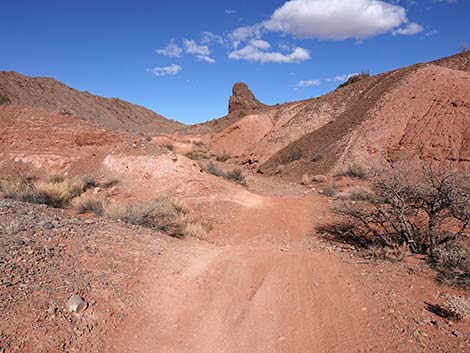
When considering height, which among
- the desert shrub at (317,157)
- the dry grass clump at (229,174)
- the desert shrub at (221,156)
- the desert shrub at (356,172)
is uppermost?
the desert shrub at (221,156)

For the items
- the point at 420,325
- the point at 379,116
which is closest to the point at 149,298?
the point at 420,325

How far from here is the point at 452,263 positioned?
17.2ft

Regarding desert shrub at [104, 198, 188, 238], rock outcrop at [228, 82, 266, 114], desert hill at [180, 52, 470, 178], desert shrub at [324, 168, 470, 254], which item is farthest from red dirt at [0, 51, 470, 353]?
rock outcrop at [228, 82, 266, 114]

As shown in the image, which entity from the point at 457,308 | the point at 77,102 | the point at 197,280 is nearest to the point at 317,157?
the point at 197,280

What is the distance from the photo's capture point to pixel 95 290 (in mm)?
3998

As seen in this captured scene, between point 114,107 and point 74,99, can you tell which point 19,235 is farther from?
point 114,107

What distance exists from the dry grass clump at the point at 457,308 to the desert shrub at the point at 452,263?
2.00 feet

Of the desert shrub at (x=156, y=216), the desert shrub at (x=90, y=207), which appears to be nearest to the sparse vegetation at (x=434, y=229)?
the desert shrub at (x=156, y=216)

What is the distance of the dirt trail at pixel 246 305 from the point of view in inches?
140

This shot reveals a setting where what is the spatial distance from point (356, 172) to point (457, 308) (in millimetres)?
12074

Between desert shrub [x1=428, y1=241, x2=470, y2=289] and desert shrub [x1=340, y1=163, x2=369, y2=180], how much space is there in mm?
9388

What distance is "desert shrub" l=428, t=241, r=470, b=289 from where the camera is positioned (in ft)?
15.4

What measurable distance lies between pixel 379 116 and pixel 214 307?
17365 mm

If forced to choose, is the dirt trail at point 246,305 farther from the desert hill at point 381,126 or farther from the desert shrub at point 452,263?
the desert hill at point 381,126
